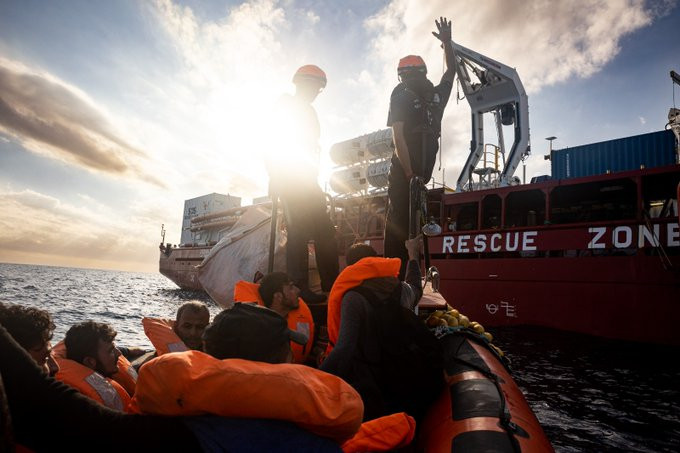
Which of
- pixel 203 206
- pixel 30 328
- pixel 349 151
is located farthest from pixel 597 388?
pixel 203 206

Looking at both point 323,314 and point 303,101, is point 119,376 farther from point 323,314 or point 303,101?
point 303,101

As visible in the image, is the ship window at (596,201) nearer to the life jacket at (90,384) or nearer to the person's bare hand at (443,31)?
the person's bare hand at (443,31)

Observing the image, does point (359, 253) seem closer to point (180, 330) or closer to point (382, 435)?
point (382, 435)

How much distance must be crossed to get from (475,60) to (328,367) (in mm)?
17247

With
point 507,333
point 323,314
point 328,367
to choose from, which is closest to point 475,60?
point 507,333

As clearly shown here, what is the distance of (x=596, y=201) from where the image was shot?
13438 millimetres

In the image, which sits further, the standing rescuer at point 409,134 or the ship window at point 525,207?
the ship window at point 525,207

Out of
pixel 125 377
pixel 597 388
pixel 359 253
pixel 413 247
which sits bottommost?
pixel 597 388

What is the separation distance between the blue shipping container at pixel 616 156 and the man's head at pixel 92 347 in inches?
697

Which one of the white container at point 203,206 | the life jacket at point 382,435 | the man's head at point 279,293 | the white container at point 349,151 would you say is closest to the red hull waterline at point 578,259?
the man's head at point 279,293

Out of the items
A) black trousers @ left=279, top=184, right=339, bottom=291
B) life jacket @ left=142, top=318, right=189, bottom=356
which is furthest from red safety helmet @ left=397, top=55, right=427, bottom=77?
life jacket @ left=142, top=318, right=189, bottom=356

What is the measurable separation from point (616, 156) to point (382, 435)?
60.5ft

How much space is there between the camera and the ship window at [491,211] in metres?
14.6

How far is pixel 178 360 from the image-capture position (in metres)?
1.31
